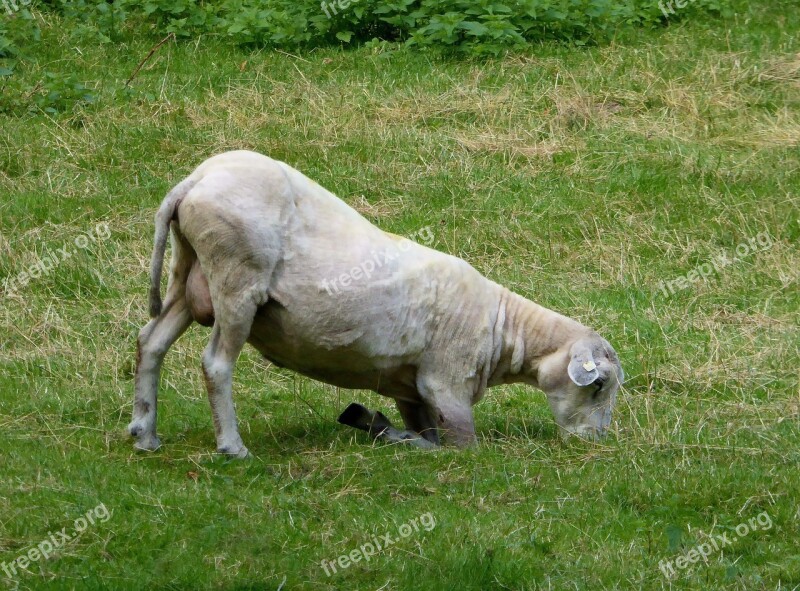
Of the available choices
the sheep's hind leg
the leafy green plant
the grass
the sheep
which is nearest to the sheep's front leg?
the sheep

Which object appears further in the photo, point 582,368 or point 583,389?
point 583,389

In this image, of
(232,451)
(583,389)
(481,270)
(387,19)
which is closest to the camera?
(232,451)

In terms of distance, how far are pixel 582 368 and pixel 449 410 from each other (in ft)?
2.53

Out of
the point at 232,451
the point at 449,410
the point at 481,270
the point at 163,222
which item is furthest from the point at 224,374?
the point at 481,270

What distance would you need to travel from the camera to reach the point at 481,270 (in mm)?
10539

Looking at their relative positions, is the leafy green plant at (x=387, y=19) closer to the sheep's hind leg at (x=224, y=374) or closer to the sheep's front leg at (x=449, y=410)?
the sheep's front leg at (x=449, y=410)

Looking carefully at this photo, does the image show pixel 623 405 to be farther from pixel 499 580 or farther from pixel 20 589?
pixel 20 589

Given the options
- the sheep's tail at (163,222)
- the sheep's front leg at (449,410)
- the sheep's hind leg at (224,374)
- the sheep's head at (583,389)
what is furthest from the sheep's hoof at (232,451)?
the sheep's head at (583,389)

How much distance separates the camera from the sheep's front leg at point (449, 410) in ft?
24.5

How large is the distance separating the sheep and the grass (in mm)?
316

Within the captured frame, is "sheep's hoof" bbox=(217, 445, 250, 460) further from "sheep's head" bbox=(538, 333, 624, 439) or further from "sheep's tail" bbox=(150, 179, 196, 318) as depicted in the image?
"sheep's head" bbox=(538, 333, 624, 439)

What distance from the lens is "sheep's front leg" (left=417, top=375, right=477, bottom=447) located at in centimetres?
746

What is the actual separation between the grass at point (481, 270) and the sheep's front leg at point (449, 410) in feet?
0.54

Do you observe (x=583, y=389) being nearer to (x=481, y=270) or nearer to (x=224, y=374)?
(x=224, y=374)
